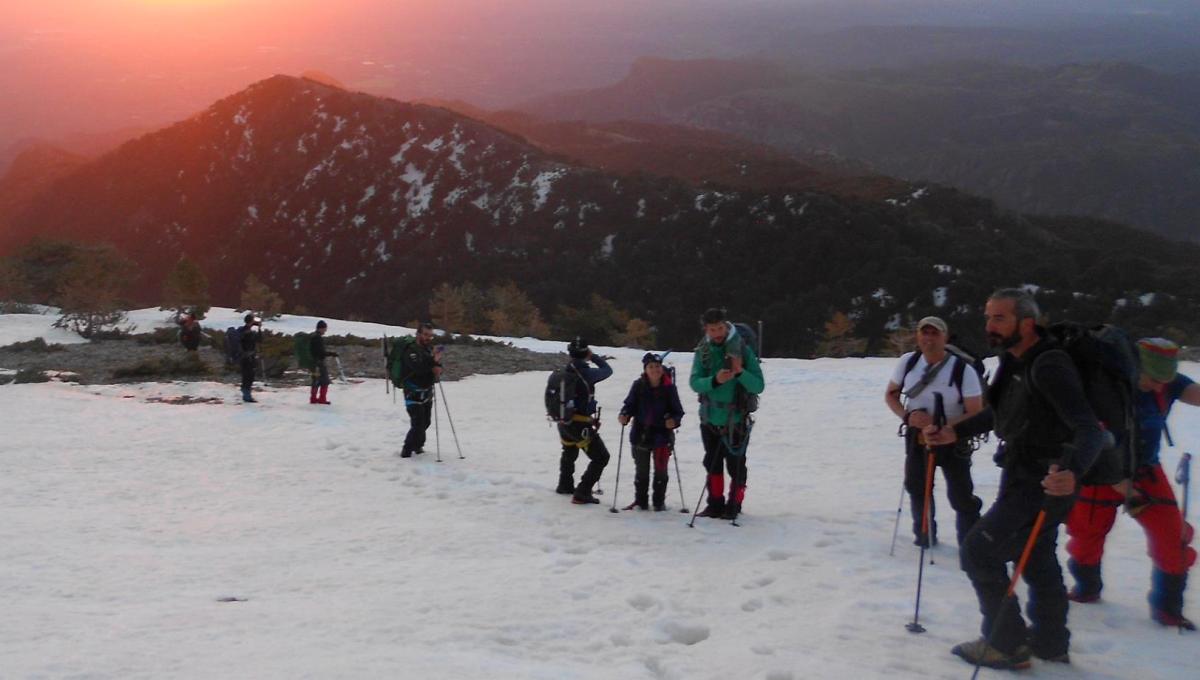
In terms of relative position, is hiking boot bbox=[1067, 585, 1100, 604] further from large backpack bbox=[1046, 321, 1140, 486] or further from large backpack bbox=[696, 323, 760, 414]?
large backpack bbox=[696, 323, 760, 414]

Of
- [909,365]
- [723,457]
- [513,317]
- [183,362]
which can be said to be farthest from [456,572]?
[513,317]

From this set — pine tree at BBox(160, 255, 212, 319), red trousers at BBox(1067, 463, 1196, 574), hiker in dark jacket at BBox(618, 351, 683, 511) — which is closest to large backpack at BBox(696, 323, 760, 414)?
hiker in dark jacket at BBox(618, 351, 683, 511)

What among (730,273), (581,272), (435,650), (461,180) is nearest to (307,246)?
(461,180)

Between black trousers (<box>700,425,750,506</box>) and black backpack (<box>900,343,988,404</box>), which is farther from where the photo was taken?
black trousers (<box>700,425,750,506</box>)

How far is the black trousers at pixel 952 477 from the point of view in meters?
6.36

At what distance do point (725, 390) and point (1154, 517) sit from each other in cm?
334

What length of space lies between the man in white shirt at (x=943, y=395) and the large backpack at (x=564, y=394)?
328cm

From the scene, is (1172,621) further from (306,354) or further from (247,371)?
(247,371)

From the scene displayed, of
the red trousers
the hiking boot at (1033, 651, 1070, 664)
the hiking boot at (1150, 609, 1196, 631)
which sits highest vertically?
the red trousers

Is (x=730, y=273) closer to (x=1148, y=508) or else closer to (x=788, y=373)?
(x=788, y=373)

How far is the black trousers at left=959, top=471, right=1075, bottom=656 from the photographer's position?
441cm

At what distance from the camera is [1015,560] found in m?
4.61

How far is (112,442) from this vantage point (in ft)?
41.6

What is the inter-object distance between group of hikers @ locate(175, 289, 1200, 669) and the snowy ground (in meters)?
0.33
